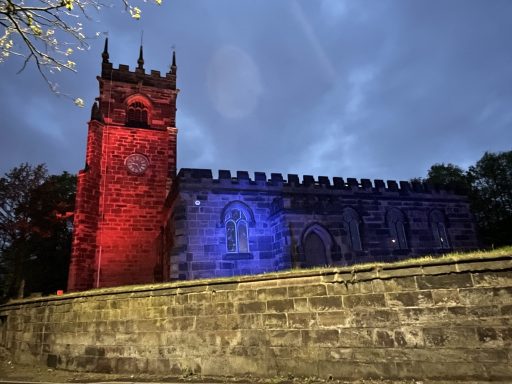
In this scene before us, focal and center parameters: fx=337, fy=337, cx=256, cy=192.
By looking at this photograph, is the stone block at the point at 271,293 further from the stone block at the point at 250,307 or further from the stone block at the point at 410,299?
the stone block at the point at 410,299

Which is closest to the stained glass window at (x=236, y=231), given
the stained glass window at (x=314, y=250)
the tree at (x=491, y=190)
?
the stained glass window at (x=314, y=250)

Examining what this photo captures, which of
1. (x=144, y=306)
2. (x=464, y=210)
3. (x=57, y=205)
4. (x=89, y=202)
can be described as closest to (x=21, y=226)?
(x=57, y=205)

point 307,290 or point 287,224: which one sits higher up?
point 287,224

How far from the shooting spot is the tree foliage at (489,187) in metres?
29.9

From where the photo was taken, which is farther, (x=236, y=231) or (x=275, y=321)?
(x=236, y=231)

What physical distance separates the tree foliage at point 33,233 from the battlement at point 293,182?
30.9ft

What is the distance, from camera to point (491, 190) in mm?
32094

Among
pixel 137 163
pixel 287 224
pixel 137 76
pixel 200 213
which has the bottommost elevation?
pixel 287 224

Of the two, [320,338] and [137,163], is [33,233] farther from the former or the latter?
[320,338]

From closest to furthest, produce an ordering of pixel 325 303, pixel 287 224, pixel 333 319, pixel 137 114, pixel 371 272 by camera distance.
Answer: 1. pixel 371 272
2. pixel 333 319
3. pixel 325 303
4. pixel 287 224
5. pixel 137 114

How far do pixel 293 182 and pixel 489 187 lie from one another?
26.2m

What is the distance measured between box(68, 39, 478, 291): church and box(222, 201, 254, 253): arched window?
0.15 feet

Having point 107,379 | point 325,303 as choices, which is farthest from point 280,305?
point 107,379

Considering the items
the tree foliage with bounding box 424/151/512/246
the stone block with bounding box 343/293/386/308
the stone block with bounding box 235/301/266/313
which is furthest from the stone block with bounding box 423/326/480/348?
the tree foliage with bounding box 424/151/512/246
